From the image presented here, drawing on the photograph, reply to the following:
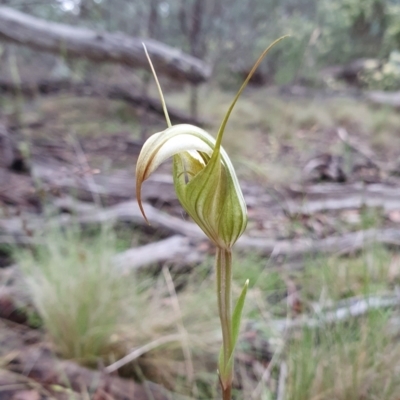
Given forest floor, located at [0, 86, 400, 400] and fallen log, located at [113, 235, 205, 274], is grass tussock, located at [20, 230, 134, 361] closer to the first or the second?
forest floor, located at [0, 86, 400, 400]

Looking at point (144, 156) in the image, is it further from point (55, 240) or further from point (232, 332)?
point (55, 240)

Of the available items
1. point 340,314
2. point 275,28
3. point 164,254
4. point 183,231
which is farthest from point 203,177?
point 275,28

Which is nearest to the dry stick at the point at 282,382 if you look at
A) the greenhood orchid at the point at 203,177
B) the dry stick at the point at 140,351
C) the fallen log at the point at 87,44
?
the dry stick at the point at 140,351

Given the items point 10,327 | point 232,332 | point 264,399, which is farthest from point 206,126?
point 232,332

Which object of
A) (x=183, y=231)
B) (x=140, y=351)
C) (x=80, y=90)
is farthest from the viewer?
(x=80, y=90)

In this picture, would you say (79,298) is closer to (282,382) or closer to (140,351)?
(140,351)

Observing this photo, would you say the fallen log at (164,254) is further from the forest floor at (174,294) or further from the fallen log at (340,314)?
the fallen log at (340,314)
